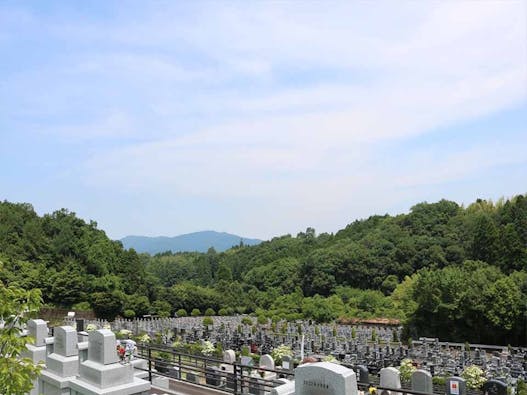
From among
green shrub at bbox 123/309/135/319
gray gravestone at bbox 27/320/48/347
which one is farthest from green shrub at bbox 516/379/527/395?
green shrub at bbox 123/309/135/319

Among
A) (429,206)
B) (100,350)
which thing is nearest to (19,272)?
(100,350)

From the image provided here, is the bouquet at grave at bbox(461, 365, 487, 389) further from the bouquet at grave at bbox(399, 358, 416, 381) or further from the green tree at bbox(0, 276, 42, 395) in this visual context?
the green tree at bbox(0, 276, 42, 395)

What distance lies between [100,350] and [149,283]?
5137 centimetres

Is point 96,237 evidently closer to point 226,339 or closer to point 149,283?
point 149,283

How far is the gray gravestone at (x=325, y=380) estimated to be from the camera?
14.9 ft

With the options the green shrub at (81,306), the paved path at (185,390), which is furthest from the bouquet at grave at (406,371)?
the green shrub at (81,306)

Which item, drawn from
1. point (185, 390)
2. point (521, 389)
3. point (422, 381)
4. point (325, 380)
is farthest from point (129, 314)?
point (325, 380)

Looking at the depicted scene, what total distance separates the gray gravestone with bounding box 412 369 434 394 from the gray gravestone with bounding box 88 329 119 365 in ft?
→ 29.9

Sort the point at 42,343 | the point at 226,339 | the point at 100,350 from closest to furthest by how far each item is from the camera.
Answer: the point at 100,350, the point at 42,343, the point at 226,339

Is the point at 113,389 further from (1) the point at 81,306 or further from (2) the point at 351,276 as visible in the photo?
(2) the point at 351,276

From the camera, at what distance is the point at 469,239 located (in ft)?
230

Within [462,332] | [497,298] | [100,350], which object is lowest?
[462,332]

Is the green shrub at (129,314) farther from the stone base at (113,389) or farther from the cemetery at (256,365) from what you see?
the stone base at (113,389)

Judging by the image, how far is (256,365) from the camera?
719 inches
